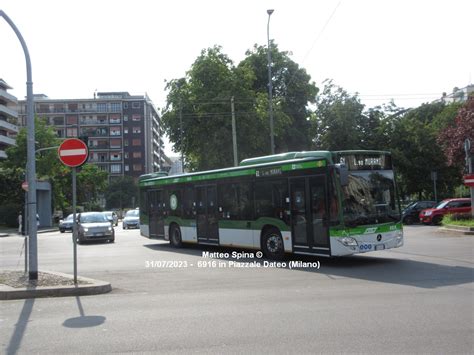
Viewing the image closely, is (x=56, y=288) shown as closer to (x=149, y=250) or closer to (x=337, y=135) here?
(x=149, y=250)

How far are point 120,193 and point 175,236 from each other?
91944 mm

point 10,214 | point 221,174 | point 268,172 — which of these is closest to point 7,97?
point 10,214

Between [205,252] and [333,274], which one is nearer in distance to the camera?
[333,274]

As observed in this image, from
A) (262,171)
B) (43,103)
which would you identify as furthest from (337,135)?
(43,103)

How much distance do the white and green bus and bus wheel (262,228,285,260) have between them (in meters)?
0.03

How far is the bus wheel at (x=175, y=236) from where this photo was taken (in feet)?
62.9

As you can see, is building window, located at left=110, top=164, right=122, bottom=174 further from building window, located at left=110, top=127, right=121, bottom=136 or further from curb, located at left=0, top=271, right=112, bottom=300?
curb, located at left=0, top=271, right=112, bottom=300

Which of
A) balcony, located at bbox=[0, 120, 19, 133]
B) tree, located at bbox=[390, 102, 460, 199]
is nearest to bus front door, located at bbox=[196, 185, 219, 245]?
tree, located at bbox=[390, 102, 460, 199]

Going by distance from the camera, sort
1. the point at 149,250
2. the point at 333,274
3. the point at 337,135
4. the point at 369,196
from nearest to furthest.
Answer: the point at 333,274
the point at 369,196
the point at 149,250
the point at 337,135

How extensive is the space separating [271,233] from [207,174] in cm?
375

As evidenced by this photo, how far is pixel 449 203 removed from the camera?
29.7 metres

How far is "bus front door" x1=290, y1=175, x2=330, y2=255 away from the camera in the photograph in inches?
504

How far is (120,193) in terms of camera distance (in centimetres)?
10869

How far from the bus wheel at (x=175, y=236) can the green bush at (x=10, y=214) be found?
103 ft
